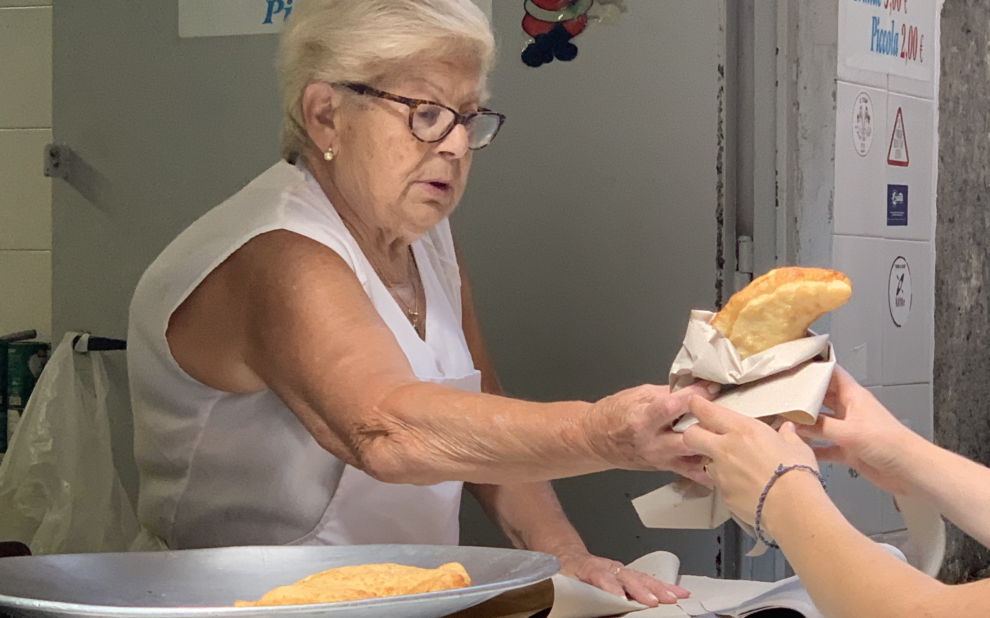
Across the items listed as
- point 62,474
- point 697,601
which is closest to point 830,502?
point 697,601

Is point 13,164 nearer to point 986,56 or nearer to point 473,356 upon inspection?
point 473,356

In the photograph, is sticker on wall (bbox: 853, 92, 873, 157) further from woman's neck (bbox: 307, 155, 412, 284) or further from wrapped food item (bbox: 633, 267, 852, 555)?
wrapped food item (bbox: 633, 267, 852, 555)

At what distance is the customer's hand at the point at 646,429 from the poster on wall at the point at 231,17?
3.70 feet

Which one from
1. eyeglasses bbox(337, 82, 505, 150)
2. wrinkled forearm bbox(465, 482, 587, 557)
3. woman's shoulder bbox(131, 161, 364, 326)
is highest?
eyeglasses bbox(337, 82, 505, 150)

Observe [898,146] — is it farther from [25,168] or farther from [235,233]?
[25,168]

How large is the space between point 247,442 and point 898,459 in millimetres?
775

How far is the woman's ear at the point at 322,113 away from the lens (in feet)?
4.11

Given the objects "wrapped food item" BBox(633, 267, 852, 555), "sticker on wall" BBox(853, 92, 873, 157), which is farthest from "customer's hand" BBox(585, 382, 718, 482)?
"sticker on wall" BBox(853, 92, 873, 157)

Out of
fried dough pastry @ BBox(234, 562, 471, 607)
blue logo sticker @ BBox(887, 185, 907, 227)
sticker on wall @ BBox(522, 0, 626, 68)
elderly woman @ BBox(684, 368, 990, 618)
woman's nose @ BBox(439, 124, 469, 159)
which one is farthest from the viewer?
blue logo sticker @ BBox(887, 185, 907, 227)

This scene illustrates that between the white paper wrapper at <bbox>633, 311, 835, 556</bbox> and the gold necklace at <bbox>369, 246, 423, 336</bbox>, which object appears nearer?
the white paper wrapper at <bbox>633, 311, 835, 556</bbox>

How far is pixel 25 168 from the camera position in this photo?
215 cm

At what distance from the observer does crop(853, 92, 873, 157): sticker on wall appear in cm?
201

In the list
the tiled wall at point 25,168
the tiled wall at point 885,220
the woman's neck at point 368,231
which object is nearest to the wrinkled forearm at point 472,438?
the woman's neck at point 368,231

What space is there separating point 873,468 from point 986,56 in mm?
1434
